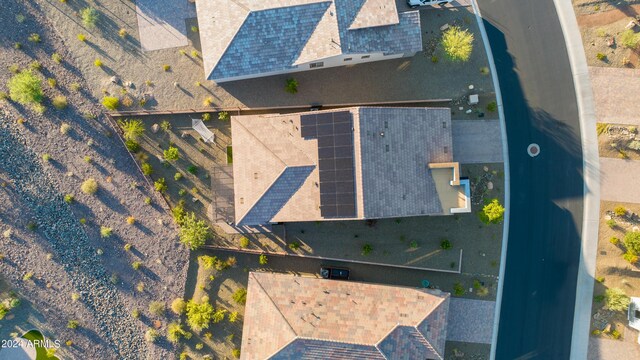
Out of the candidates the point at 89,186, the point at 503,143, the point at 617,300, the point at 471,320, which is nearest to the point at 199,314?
the point at 89,186

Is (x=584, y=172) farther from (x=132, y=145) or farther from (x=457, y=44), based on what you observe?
(x=132, y=145)

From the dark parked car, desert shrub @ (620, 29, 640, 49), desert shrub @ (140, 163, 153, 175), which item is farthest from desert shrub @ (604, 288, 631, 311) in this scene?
desert shrub @ (140, 163, 153, 175)

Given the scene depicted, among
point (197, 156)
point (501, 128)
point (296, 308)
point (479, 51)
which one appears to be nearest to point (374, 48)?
point (479, 51)

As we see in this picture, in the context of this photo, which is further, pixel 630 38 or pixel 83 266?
pixel 83 266

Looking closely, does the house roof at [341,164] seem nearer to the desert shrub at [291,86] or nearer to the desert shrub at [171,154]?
the desert shrub at [291,86]

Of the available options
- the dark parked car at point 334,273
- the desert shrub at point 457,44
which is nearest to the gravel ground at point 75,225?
the dark parked car at point 334,273

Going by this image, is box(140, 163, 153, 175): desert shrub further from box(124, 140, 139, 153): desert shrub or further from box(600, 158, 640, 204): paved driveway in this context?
box(600, 158, 640, 204): paved driveway

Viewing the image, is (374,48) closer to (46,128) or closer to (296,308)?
(296,308)
